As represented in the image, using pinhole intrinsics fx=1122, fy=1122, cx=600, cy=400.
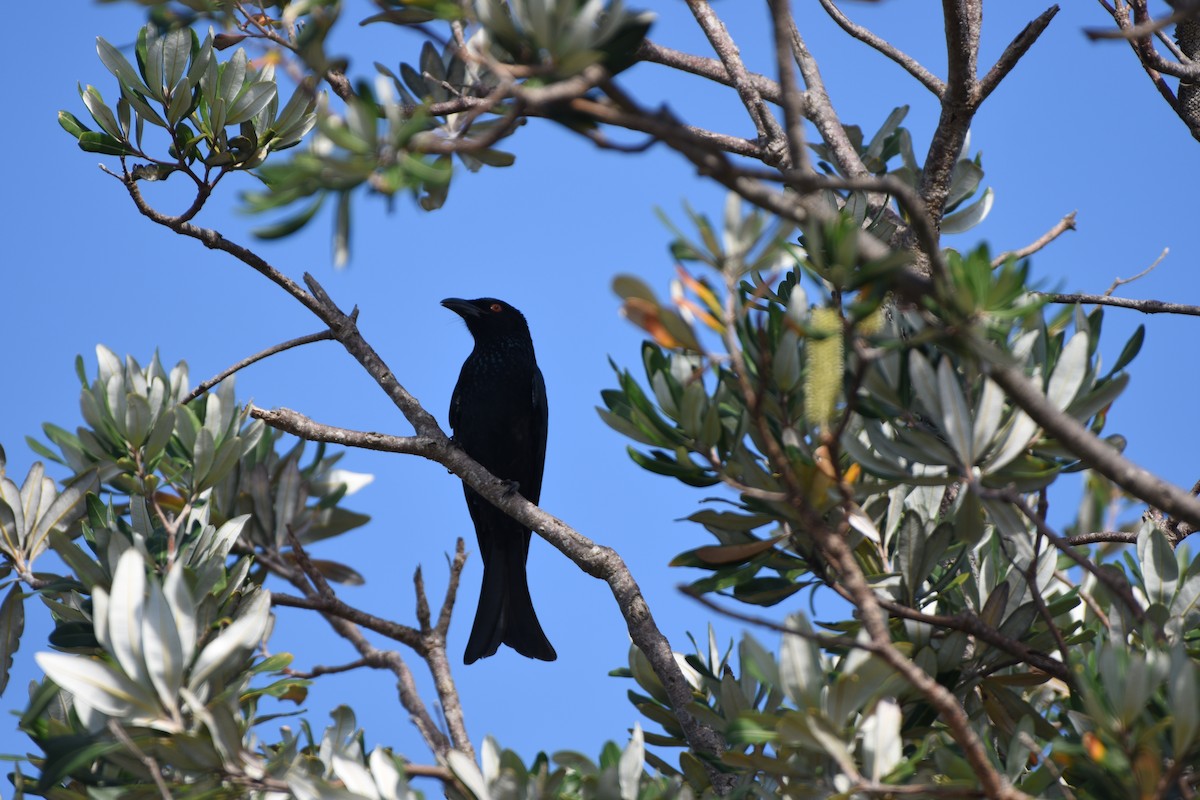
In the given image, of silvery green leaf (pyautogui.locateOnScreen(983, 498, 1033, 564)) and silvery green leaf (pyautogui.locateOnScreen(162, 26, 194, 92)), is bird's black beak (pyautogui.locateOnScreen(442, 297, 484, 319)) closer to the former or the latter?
silvery green leaf (pyautogui.locateOnScreen(162, 26, 194, 92))

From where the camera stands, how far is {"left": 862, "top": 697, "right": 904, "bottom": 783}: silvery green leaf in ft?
6.79

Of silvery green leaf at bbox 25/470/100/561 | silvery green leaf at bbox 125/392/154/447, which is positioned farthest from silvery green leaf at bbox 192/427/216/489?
silvery green leaf at bbox 25/470/100/561

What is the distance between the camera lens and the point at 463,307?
257 inches

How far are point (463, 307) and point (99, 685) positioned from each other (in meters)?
4.47

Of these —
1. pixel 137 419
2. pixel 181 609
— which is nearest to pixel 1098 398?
pixel 181 609

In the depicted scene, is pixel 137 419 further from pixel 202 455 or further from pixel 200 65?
pixel 200 65

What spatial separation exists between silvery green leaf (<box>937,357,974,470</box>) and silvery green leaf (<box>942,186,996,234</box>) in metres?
1.90

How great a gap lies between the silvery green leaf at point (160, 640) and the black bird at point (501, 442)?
3284 millimetres

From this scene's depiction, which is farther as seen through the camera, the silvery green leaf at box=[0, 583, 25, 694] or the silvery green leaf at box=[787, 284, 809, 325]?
the silvery green leaf at box=[0, 583, 25, 694]

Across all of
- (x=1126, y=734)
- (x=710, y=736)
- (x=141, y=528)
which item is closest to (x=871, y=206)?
(x=710, y=736)

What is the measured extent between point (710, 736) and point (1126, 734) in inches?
44.4

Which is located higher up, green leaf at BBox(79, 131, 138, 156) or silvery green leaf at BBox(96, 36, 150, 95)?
silvery green leaf at BBox(96, 36, 150, 95)

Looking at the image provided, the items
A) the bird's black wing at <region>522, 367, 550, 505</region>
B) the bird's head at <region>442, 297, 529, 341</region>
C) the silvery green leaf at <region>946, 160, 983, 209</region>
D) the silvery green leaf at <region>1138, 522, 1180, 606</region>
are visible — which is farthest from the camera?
the bird's head at <region>442, 297, 529, 341</region>

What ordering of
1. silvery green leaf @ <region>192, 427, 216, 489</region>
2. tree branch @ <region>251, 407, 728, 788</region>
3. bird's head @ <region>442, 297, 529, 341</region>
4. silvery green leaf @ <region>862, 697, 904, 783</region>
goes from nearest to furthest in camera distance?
silvery green leaf @ <region>862, 697, 904, 783</region>
tree branch @ <region>251, 407, 728, 788</region>
silvery green leaf @ <region>192, 427, 216, 489</region>
bird's head @ <region>442, 297, 529, 341</region>
